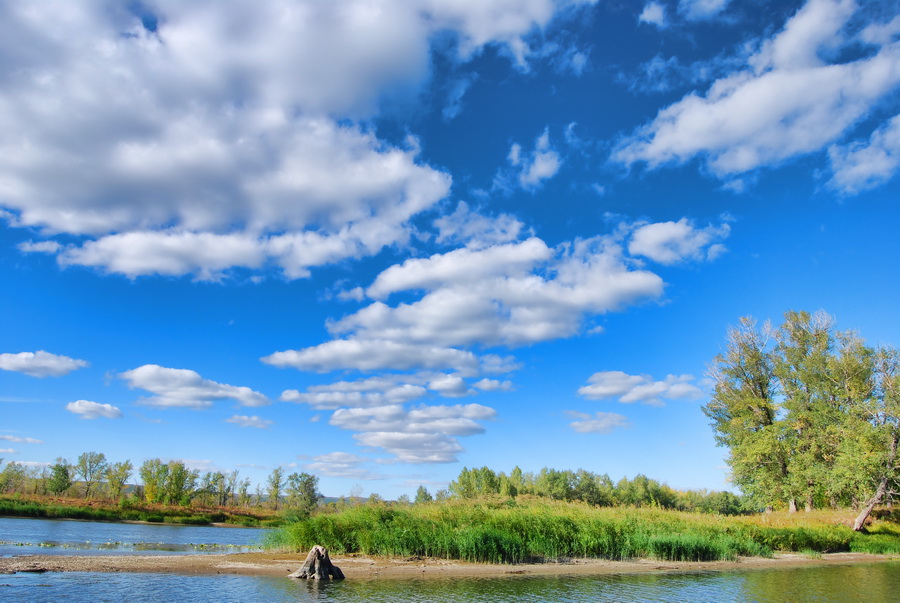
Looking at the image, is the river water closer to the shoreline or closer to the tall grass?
the shoreline

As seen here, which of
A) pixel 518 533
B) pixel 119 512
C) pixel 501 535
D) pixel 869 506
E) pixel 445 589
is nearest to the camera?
pixel 445 589

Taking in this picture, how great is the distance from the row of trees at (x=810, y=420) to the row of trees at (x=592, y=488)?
49302mm

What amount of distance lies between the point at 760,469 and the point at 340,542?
4177 cm

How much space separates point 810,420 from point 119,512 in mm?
91622

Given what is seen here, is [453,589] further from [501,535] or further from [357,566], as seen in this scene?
[501,535]

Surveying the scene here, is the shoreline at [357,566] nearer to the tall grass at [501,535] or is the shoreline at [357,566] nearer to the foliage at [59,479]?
the tall grass at [501,535]

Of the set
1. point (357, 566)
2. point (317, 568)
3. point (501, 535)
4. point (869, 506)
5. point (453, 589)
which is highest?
point (501, 535)

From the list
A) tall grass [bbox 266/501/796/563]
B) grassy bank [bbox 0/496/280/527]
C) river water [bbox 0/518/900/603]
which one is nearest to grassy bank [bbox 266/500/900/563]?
tall grass [bbox 266/501/796/563]

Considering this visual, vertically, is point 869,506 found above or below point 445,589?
above

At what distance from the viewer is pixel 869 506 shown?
4228cm

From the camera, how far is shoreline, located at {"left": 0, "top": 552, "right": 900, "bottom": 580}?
23.5 meters

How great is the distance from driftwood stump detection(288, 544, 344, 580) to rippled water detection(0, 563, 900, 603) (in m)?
0.51

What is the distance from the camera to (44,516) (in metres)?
70.4

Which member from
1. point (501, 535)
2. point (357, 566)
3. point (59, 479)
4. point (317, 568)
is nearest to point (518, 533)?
point (501, 535)
